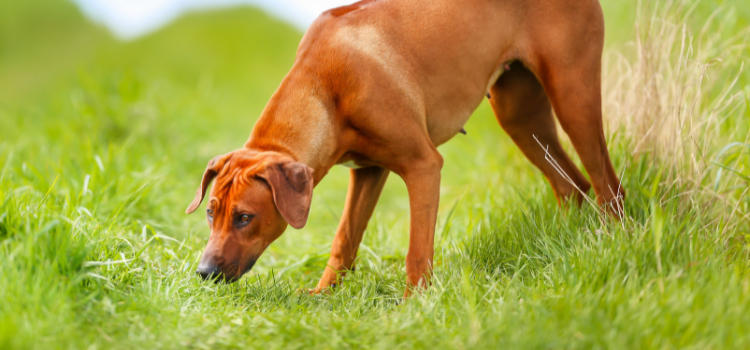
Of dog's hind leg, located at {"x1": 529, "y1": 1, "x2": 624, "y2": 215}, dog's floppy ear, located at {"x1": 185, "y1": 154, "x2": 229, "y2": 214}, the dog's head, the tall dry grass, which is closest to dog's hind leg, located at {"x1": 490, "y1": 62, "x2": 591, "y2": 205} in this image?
dog's hind leg, located at {"x1": 529, "y1": 1, "x2": 624, "y2": 215}

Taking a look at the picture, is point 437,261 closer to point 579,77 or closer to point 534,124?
point 534,124

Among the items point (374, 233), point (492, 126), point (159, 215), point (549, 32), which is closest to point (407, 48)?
point (549, 32)

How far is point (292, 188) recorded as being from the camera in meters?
2.96

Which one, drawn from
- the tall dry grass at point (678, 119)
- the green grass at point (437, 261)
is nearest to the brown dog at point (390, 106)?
the green grass at point (437, 261)

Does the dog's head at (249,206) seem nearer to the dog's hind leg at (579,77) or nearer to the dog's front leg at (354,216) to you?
the dog's front leg at (354,216)

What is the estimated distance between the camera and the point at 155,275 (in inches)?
120

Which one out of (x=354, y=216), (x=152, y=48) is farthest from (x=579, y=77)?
(x=152, y=48)

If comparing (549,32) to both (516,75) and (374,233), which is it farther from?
(374,233)

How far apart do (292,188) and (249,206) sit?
9.4 inches

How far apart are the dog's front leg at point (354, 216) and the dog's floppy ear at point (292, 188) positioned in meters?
0.89

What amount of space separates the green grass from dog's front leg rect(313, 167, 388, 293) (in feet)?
0.70

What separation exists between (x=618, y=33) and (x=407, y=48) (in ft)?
14.9

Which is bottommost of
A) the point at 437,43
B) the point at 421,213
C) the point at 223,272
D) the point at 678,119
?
the point at 223,272

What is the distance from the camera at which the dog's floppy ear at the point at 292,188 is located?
2.93 metres
